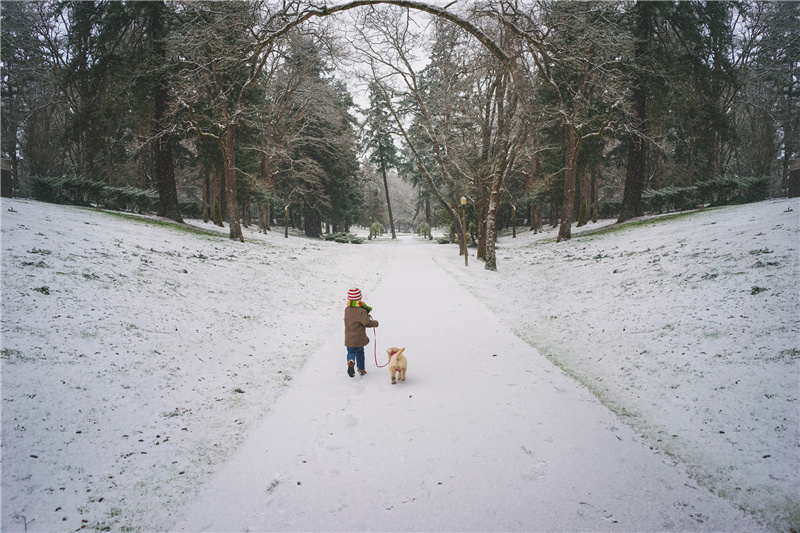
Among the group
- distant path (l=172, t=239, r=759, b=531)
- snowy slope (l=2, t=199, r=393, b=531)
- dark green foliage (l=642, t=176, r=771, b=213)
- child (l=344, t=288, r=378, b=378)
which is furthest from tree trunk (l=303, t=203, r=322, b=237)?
distant path (l=172, t=239, r=759, b=531)

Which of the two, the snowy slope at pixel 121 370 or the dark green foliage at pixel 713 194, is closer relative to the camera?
the snowy slope at pixel 121 370

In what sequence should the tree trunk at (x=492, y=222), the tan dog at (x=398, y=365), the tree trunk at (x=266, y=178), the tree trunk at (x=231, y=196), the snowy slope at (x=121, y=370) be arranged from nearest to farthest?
1. the snowy slope at (x=121, y=370)
2. the tan dog at (x=398, y=365)
3. the tree trunk at (x=492, y=222)
4. the tree trunk at (x=231, y=196)
5. the tree trunk at (x=266, y=178)

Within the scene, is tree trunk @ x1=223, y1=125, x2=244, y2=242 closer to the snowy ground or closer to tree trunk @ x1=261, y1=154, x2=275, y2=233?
tree trunk @ x1=261, y1=154, x2=275, y2=233

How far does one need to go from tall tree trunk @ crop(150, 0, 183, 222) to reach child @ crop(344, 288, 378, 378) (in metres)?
16.3

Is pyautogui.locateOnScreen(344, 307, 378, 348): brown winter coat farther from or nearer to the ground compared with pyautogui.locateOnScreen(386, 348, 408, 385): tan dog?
farther from the ground

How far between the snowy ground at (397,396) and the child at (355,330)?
0.25 m

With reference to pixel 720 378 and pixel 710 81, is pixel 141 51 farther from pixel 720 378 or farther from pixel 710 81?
pixel 710 81

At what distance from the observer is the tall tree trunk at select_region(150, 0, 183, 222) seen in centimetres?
1601

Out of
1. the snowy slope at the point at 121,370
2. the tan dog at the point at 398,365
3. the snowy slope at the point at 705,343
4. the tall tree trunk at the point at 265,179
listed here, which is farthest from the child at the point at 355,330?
the tall tree trunk at the point at 265,179

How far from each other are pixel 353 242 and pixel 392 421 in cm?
2963

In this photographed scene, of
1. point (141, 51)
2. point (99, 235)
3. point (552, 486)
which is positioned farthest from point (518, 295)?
point (141, 51)

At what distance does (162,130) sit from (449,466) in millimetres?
19418

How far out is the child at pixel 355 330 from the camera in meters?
4.62

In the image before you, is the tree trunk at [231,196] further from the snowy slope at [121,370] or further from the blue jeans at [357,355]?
the blue jeans at [357,355]
